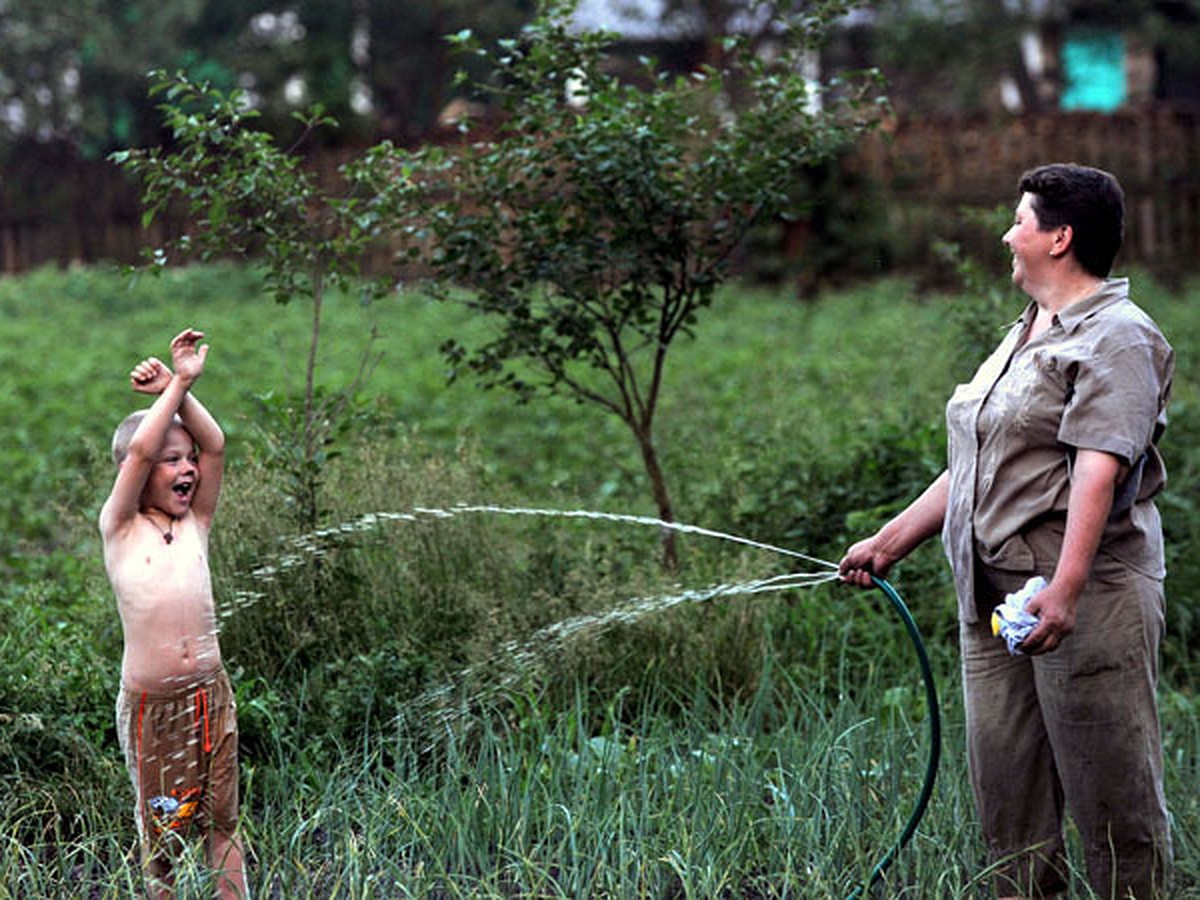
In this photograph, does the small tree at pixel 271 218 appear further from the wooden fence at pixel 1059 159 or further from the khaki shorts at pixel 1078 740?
the wooden fence at pixel 1059 159

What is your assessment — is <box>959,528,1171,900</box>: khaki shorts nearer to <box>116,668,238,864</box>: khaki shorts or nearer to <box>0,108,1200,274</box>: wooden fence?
<box>116,668,238,864</box>: khaki shorts

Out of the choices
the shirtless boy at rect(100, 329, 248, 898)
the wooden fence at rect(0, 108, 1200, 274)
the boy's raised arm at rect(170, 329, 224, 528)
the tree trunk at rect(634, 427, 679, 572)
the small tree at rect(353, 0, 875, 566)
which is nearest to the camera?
the shirtless boy at rect(100, 329, 248, 898)

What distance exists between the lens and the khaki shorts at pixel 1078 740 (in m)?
3.21

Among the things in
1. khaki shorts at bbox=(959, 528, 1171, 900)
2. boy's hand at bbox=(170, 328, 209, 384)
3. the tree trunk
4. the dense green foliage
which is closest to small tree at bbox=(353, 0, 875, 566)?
the tree trunk

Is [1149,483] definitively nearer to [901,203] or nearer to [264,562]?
[264,562]

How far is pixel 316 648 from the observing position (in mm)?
4676

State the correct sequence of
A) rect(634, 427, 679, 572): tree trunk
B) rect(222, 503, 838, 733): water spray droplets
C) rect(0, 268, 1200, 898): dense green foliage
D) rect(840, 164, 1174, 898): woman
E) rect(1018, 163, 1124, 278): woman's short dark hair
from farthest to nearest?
rect(634, 427, 679, 572): tree trunk, rect(222, 503, 838, 733): water spray droplets, rect(0, 268, 1200, 898): dense green foliage, rect(1018, 163, 1124, 278): woman's short dark hair, rect(840, 164, 1174, 898): woman

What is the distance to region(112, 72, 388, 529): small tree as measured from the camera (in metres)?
4.83

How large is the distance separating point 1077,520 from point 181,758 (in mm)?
1880

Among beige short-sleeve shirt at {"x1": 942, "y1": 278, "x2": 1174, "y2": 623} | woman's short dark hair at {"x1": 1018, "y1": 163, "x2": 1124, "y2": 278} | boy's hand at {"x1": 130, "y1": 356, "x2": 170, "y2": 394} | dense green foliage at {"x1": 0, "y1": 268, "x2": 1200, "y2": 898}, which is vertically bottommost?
dense green foliage at {"x1": 0, "y1": 268, "x2": 1200, "y2": 898}

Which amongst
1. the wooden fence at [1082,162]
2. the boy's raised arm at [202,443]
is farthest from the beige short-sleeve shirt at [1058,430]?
the wooden fence at [1082,162]

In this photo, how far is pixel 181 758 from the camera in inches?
133

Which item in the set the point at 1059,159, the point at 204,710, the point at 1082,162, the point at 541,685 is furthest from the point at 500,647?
the point at 1082,162

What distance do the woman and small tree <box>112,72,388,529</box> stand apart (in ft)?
7.16
